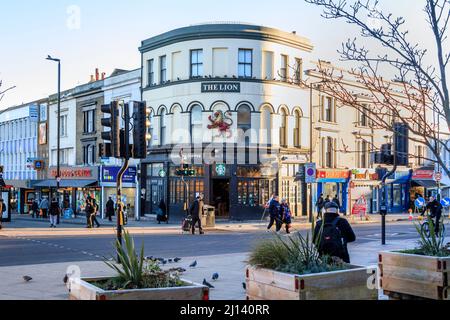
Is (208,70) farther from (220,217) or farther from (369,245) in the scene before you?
(369,245)

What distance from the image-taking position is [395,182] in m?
45.2

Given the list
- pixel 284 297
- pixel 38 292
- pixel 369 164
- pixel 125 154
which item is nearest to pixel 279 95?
pixel 369 164

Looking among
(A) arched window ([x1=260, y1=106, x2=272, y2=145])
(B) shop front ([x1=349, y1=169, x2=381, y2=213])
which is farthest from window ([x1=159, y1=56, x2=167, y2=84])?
(B) shop front ([x1=349, y1=169, x2=381, y2=213])

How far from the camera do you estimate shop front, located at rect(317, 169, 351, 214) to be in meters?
38.6

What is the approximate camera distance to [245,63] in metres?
34.4

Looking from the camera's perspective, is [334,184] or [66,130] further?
[66,130]

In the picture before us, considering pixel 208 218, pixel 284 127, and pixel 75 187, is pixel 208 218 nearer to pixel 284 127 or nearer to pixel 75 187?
pixel 284 127

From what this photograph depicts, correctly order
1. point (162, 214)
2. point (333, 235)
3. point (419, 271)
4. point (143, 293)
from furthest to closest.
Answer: point (162, 214)
point (333, 235)
point (419, 271)
point (143, 293)

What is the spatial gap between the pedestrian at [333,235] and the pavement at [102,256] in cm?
97

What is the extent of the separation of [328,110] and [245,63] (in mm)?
8346

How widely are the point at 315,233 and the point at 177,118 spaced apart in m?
27.2

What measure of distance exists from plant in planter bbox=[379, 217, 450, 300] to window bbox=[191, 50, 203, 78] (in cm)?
2659

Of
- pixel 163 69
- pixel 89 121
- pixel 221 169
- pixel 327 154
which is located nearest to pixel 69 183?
pixel 89 121

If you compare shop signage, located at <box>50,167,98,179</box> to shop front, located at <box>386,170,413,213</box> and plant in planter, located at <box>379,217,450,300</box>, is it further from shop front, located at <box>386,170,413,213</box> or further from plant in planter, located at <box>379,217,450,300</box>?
plant in planter, located at <box>379,217,450,300</box>
